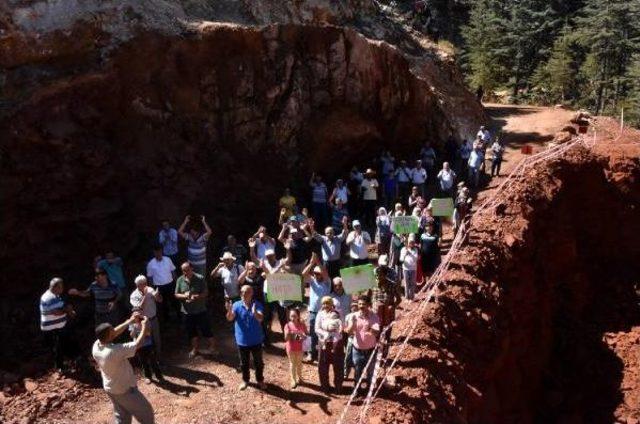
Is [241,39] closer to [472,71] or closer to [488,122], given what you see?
[488,122]

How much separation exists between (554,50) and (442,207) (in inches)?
1171

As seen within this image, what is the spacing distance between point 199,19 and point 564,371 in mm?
13993

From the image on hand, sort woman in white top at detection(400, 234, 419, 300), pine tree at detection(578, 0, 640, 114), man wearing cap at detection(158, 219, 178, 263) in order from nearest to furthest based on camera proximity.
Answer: woman in white top at detection(400, 234, 419, 300)
man wearing cap at detection(158, 219, 178, 263)
pine tree at detection(578, 0, 640, 114)

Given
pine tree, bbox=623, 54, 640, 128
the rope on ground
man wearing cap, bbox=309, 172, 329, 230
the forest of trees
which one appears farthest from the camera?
the forest of trees

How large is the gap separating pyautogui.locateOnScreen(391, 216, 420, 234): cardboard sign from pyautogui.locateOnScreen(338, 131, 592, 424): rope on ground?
2.99 feet

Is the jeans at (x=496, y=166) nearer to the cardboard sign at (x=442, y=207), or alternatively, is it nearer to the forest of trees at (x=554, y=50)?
the cardboard sign at (x=442, y=207)

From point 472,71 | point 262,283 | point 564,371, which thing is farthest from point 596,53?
point 262,283

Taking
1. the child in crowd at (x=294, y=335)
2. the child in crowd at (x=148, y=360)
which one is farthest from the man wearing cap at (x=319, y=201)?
the child in crowd at (x=148, y=360)

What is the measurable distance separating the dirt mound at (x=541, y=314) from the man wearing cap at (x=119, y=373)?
Result: 10.8 feet

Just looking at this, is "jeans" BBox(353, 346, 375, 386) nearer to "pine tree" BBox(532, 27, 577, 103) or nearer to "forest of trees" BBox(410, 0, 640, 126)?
"forest of trees" BBox(410, 0, 640, 126)

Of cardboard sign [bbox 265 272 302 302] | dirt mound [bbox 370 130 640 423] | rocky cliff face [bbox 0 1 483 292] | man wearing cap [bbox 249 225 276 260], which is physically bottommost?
dirt mound [bbox 370 130 640 423]

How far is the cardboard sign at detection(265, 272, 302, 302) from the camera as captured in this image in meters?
9.76

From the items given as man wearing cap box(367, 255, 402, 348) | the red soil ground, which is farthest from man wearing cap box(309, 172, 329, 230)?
man wearing cap box(367, 255, 402, 348)

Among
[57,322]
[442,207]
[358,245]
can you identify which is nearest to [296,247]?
[358,245]
